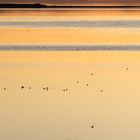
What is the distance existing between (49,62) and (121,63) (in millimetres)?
624

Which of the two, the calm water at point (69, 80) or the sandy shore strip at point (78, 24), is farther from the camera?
the sandy shore strip at point (78, 24)

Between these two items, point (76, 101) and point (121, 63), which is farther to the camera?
point (121, 63)

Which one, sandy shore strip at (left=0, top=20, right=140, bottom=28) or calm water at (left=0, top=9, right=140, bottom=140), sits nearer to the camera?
calm water at (left=0, top=9, right=140, bottom=140)

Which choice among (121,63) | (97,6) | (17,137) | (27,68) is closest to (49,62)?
(27,68)

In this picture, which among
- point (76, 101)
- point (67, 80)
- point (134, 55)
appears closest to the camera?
point (76, 101)

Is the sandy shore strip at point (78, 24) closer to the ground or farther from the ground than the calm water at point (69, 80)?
farther from the ground

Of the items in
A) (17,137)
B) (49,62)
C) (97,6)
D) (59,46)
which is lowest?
(17,137)

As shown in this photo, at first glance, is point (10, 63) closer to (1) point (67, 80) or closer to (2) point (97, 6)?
(1) point (67, 80)

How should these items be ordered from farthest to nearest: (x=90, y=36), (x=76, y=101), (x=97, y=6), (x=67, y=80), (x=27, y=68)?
(x=97, y=6)
(x=90, y=36)
(x=27, y=68)
(x=67, y=80)
(x=76, y=101)

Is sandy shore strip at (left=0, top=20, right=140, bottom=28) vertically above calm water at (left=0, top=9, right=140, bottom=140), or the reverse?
sandy shore strip at (left=0, top=20, right=140, bottom=28)

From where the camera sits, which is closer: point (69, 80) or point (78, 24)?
point (69, 80)

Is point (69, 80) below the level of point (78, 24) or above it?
below

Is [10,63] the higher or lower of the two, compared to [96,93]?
higher

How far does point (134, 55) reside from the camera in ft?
12.1
